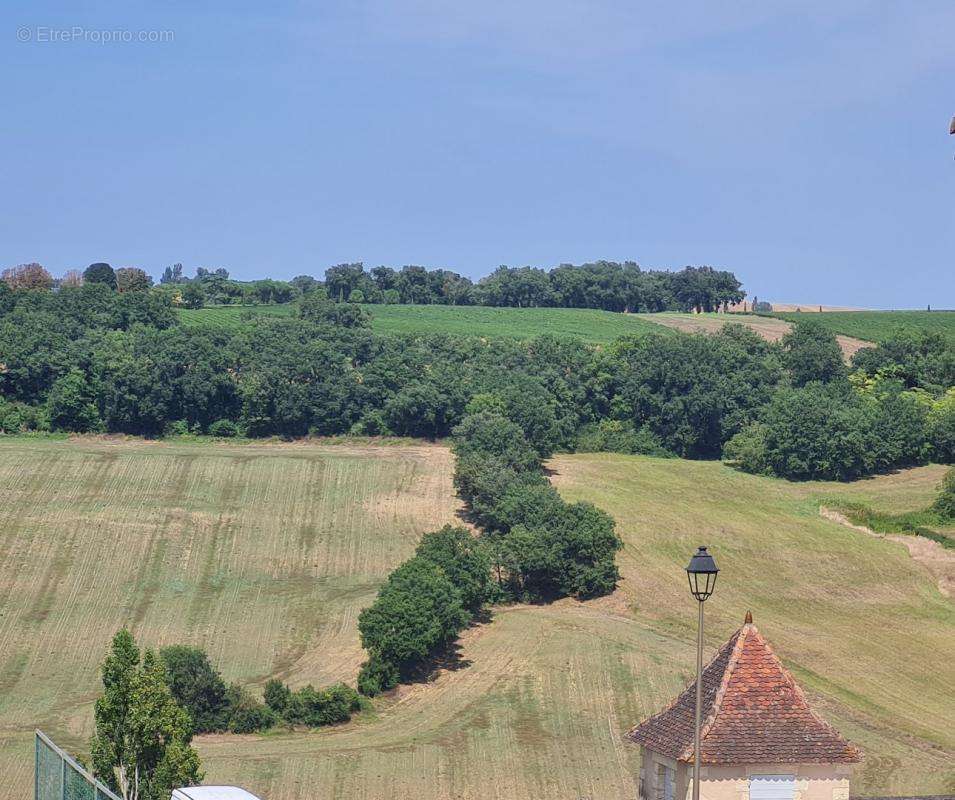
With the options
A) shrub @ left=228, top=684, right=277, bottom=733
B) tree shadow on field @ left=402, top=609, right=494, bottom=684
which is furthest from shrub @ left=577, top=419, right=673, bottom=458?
shrub @ left=228, top=684, right=277, bottom=733

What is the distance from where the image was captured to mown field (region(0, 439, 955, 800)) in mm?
54250

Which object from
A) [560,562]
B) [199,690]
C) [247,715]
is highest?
→ [560,562]

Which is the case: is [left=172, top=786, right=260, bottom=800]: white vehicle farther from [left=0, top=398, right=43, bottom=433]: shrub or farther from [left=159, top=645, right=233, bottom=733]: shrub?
[left=0, top=398, right=43, bottom=433]: shrub

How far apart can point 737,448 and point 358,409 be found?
28226 mm

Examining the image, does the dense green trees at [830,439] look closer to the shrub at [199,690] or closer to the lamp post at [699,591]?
the shrub at [199,690]

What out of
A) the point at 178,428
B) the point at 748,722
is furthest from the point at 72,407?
the point at 748,722

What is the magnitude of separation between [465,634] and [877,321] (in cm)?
10384

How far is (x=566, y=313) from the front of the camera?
557ft

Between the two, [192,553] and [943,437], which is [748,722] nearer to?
[192,553]

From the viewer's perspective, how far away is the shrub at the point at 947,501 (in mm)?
94625

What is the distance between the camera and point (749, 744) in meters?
24.2

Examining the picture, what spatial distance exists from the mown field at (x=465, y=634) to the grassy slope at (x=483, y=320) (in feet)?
143

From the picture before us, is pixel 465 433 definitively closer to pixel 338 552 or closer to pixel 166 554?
pixel 338 552

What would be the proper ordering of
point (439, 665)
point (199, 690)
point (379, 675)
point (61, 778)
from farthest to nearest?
point (439, 665)
point (379, 675)
point (199, 690)
point (61, 778)
